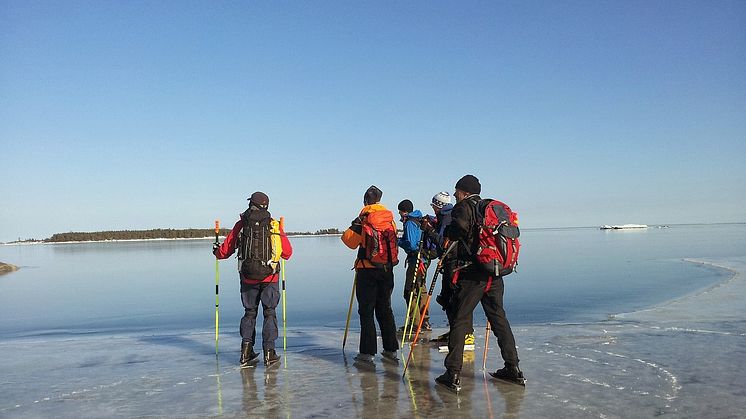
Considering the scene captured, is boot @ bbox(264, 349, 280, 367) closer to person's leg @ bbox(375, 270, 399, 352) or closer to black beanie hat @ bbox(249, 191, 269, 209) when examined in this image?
person's leg @ bbox(375, 270, 399, 352)

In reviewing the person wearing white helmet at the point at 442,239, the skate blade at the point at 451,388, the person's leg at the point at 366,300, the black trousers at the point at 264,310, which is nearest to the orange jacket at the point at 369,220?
the person's leg at the point at 366,300

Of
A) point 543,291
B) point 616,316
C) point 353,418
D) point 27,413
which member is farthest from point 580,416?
point 543,291

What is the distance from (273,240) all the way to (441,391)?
246 centimetres

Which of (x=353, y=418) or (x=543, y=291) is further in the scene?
(x=543, y=291)

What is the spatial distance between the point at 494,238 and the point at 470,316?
771mm

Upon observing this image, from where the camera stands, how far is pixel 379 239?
6449 mm

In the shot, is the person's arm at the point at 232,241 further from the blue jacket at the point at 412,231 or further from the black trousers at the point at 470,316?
the black trousers at the point at 470,316

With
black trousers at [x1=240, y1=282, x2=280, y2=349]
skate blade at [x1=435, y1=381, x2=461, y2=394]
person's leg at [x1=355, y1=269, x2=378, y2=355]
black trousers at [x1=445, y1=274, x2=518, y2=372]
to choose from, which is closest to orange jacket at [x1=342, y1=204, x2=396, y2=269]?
person's leg at [x1=355, y1=269, x2=378, y2=355]

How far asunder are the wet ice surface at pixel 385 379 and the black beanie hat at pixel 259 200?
1.76 m

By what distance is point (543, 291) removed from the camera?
14.2 meters

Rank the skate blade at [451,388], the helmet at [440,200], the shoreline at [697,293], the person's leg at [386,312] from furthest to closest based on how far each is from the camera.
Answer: the shoreline at [697,293], the helmet at [440,200], the person's leg at [386,312], the skate blade at [451,388]

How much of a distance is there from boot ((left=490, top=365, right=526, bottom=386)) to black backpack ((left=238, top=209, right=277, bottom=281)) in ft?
8.49

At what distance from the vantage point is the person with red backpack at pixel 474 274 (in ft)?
17.3

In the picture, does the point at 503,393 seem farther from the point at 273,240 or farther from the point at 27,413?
the point at 27,413
